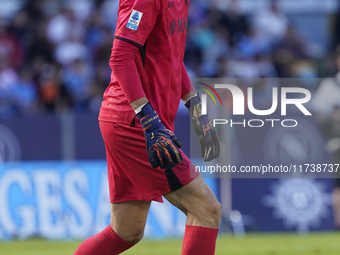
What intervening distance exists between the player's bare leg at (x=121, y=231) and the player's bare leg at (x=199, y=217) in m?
0.33

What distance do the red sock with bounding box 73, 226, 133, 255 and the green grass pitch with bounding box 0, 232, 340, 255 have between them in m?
2.58

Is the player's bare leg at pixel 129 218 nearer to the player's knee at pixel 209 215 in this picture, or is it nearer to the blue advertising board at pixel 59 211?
the player's knee at pixel 209 215

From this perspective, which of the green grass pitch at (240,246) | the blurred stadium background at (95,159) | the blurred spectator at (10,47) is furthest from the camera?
the blurred spectator at (10,47)

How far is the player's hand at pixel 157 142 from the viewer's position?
2936mm

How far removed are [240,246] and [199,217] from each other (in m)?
3.61

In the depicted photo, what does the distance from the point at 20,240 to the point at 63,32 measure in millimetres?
4465

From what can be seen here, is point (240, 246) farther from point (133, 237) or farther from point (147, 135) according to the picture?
point (147, 135)

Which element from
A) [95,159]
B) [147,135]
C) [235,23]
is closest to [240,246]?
[95,159]

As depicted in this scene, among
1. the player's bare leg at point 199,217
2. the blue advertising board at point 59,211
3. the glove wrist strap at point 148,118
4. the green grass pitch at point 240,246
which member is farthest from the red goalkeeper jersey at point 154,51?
the blue advertising board at point 59,211

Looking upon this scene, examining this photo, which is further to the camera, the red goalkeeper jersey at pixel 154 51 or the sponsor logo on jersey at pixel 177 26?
the sponsor logo on jersey at pixel 177 26

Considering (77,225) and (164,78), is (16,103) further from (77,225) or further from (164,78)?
(164,78)

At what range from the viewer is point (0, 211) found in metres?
7.35

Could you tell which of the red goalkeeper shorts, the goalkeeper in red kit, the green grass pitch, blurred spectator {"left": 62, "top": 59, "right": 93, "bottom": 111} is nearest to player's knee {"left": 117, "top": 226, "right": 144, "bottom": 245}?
the goalkeeper in red kit

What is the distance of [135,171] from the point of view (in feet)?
10.4
